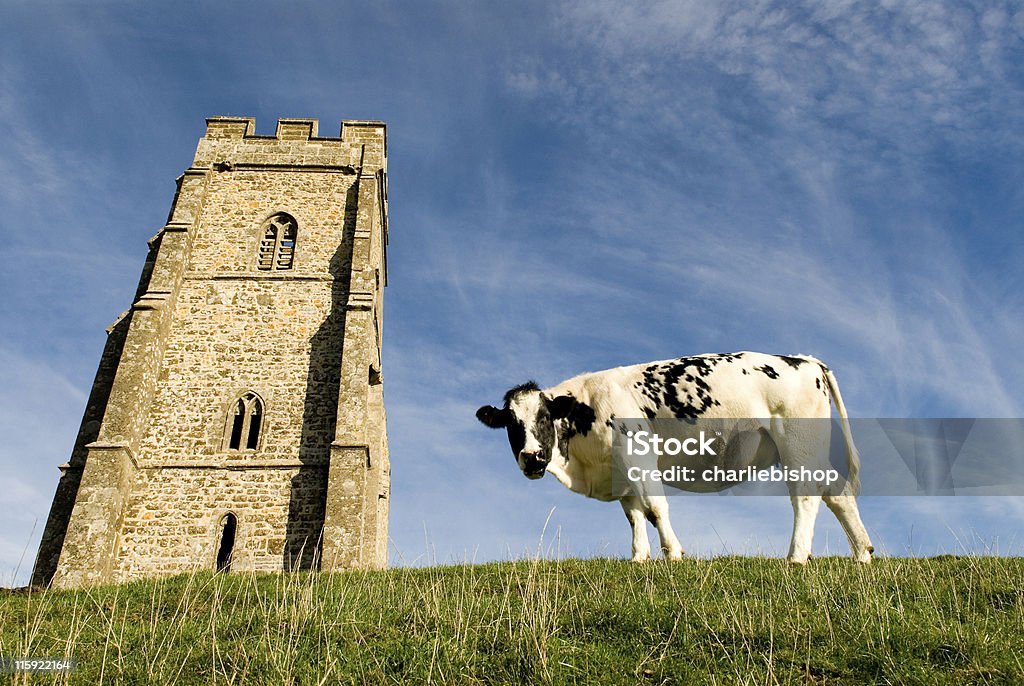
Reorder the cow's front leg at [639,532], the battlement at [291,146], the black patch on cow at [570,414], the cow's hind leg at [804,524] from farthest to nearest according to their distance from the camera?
the battlement at [291,146]
the black patch on cow at [570,414]
the cow's front leg at [639,532]
the cow's hind leg at [804,524]

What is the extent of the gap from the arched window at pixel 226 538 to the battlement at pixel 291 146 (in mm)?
11881

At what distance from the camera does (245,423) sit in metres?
18.2

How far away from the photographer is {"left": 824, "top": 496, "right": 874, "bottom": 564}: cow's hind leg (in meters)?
7.52

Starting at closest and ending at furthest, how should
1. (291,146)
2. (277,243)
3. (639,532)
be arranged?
(639,532) < (277,243) < (291,146)

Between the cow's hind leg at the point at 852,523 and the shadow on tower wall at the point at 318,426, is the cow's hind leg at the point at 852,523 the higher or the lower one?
the lower one

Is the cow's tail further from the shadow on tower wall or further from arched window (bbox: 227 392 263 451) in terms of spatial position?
arched window (bbox: 227 392 263 451)

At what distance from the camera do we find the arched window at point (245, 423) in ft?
59.2

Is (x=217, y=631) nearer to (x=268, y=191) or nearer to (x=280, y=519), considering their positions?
(x=280, y=519)

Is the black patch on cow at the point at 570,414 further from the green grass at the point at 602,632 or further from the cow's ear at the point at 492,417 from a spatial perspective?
the green grass at the point at 602,632

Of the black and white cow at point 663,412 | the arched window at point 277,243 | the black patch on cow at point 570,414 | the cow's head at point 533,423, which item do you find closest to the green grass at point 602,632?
the black and white cow at point 663,412

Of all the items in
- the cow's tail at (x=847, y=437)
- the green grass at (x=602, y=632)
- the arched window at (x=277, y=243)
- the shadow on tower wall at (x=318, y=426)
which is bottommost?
the green grass at (x=602, y=632)

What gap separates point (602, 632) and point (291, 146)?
21741 mm

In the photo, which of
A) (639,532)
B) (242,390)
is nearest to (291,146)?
(242,390)

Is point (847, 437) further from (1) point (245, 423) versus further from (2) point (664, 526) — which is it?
(1) point (245, 423)
